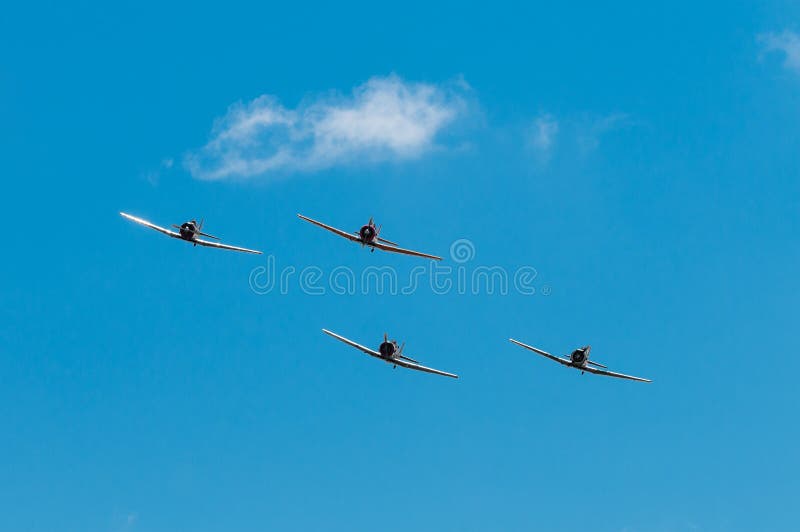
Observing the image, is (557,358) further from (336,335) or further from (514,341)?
(336,335)

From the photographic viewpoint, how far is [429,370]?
12675 cm

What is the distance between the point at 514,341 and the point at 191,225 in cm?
5095

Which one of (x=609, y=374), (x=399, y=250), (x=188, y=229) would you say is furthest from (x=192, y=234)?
(x=609, y=374)

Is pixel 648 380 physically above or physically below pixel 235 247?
below

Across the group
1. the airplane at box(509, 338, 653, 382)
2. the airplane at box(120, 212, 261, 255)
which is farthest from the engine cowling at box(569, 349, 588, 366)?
the airplane at box(120, 212, 261, 255)

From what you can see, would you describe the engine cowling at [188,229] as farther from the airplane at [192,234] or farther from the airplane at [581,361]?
the airplane at [581,361]

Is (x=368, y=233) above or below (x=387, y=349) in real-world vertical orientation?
above

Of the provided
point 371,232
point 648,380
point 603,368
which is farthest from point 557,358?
point 371,232

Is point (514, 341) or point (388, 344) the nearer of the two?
point (388, 344)

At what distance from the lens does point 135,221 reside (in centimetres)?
13162

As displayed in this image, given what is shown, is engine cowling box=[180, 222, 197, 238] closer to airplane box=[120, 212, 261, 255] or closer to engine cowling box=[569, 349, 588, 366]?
airplane box=[120, 212, 261, 255]

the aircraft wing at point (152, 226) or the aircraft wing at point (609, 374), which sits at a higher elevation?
the aircraft wing at point (152, 226)

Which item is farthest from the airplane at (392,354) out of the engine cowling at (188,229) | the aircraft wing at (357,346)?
the engine cowling at (188,229)

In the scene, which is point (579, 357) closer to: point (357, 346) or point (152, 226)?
point (357, 346)
